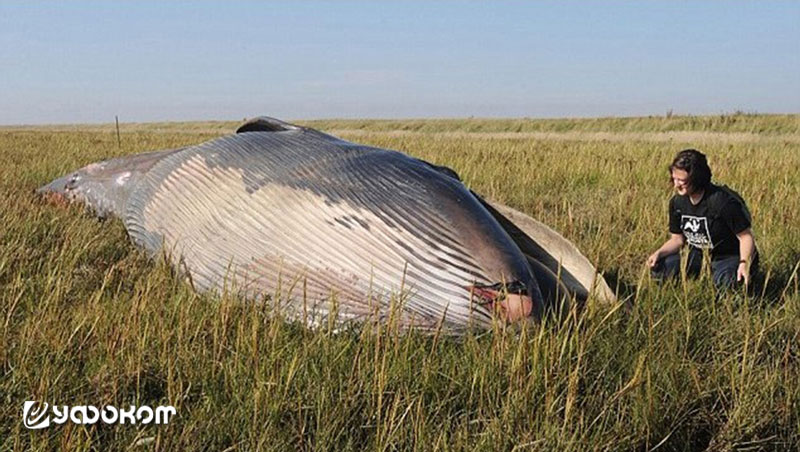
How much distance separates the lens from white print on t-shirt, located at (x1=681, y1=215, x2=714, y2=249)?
4.18 meters

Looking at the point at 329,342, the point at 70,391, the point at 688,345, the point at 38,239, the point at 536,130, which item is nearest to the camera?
the point at 70,391

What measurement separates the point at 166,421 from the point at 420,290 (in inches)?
39.3

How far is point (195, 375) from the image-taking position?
239cm

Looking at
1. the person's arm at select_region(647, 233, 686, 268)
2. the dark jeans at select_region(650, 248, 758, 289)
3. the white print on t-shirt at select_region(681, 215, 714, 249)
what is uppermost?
the white print on t-shirt at select_region(681, 215, 714, 249)

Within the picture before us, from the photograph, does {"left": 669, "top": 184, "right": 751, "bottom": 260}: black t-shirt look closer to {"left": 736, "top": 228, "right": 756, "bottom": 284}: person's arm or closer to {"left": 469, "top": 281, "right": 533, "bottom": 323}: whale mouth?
{"left": 736, "top": 228, "right": 756, "bottom": 284}: person's arm

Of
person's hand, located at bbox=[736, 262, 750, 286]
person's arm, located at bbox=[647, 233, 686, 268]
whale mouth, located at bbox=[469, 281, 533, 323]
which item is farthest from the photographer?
person's arm, located at bbox=[647, 233, 686, 268]

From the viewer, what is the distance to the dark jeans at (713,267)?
383 cm

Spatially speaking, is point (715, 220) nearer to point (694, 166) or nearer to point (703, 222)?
point (703, 222)

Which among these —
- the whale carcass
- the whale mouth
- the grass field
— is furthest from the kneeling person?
the whale mouth

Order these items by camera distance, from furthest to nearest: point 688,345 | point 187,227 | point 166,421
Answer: point 187,227 < point 688,345 < point 166,421

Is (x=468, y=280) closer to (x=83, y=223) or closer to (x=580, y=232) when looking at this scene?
(x=580, y=232)

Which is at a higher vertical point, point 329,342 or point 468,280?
point 468,280

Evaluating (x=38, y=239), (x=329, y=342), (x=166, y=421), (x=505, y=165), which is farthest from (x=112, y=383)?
(x=505, y=165)

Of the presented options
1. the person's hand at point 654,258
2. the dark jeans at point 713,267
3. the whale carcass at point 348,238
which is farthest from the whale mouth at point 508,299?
the person's hand at point 654,258
